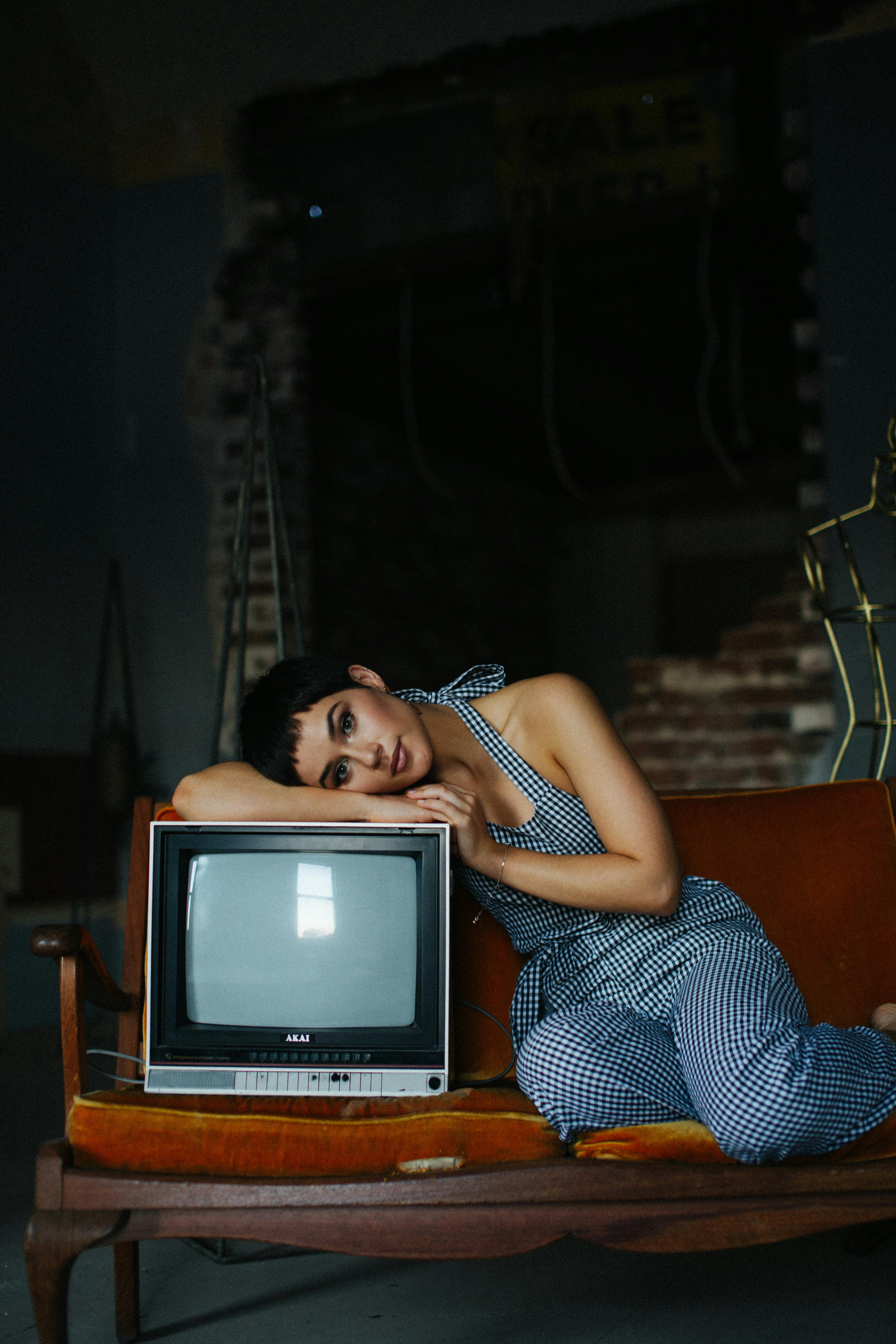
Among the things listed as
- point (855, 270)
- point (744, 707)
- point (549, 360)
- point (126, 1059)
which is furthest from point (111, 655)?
point (855, 270)

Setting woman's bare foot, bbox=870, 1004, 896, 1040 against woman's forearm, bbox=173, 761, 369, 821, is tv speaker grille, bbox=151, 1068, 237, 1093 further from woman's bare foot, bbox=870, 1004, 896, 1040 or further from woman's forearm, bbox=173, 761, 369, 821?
woman's bare foot, bbox=870, 1004, 896, 1040

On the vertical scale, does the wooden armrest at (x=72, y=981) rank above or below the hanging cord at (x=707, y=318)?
below

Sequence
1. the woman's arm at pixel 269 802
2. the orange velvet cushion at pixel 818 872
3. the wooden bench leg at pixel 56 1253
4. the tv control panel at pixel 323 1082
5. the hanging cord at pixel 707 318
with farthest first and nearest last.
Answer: the hanging cord at pixel 707 318 → the orange velvet cushion at pixel 818 872 → the woman's arm at pixel 269 802 → the tv control panel at pixel 323 1082 → the wooden bench leg at pixel 56 1253

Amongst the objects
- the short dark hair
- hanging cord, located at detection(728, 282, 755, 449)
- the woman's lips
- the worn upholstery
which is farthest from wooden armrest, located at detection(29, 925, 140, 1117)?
hanging cord, located at detection(728, 282, 755, 449)

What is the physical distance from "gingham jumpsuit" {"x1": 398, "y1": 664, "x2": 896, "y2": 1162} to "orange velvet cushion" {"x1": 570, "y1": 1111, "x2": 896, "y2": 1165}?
0.07 ft

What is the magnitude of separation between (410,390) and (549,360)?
0.90 m

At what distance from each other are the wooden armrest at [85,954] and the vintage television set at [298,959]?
0.12 m

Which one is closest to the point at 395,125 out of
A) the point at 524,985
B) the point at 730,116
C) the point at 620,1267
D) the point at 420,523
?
the point at 730,116

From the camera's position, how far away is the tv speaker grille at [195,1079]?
1.53 meters

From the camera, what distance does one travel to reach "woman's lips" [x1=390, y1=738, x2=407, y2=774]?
1666 millimetres

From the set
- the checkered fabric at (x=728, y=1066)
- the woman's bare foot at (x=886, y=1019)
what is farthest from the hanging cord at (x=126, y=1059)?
the woman's bare foot at (x=886, y=1019)

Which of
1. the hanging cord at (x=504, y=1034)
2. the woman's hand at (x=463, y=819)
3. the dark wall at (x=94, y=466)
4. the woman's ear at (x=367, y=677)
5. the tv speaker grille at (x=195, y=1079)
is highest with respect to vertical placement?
the dark wall at (x=94, y=466)

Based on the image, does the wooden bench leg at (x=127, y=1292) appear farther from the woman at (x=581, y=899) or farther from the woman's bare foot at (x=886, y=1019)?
the woman's bare foot at (x=886, y=1019)

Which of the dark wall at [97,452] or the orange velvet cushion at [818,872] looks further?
the dark wall at [97,452]
